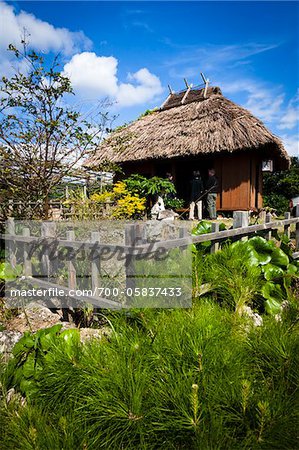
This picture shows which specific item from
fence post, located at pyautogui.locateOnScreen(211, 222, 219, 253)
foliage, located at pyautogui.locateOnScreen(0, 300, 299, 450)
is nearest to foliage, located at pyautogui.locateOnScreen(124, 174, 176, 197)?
fence post, located at pyautogui.locateOnScreen(211, 222, 219, 253)

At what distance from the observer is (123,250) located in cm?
260

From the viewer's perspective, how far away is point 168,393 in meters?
1.22

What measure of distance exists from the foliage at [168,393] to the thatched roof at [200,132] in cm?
710

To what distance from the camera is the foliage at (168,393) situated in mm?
1099

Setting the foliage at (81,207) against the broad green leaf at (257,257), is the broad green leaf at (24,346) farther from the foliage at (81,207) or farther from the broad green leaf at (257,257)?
the foliage at (81,207)

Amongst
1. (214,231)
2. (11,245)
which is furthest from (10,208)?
(214,231)

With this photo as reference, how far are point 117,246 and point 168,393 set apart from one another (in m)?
1.53

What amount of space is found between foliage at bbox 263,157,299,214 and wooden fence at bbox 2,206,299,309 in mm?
13347

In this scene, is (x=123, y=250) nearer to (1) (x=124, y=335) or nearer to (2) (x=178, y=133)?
(1) (x=124, y=335)

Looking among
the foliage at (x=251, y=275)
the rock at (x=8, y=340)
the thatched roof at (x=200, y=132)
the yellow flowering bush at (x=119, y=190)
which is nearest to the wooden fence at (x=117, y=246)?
the foliage at (x=251, y=275)

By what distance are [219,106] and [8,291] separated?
9.21m

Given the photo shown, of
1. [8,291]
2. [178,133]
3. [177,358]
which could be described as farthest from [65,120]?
[178,133]

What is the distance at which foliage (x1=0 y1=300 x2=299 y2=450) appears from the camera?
1.10 meters

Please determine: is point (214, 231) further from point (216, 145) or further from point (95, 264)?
point (216, 145)
